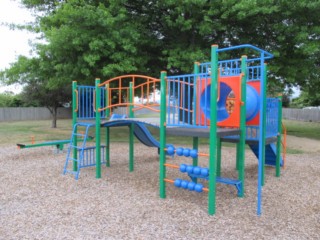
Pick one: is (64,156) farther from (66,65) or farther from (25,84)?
(25,84)

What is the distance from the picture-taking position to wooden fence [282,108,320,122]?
31.6 m

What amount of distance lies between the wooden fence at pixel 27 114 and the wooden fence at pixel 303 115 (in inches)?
1066

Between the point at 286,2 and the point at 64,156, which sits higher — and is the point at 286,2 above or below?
above

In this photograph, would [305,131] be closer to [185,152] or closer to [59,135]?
[59,135]

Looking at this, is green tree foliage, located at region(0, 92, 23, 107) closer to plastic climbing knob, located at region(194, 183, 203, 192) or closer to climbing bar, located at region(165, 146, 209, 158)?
climbing bar, located at region(165, 146, 209, 158)

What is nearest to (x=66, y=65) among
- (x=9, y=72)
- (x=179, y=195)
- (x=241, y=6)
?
(x=9, y=72)

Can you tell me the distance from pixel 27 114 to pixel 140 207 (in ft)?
101

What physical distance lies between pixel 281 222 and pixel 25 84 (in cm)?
2039

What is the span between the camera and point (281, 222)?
4.15 meters

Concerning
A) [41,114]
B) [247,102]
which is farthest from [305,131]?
[41,114]

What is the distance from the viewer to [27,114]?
32.1 m

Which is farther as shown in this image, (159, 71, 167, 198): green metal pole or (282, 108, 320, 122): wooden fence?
(282, 108, 320, 122): wooden fence

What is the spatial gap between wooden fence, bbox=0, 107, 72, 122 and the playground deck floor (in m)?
25.5

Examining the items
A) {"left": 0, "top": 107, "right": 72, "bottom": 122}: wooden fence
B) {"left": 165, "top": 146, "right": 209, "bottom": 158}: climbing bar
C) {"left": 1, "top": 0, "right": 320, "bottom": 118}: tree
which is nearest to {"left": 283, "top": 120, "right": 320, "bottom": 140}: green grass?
{"left": 1, "top": 0, "right": 320, "bottom": 118}: tree
